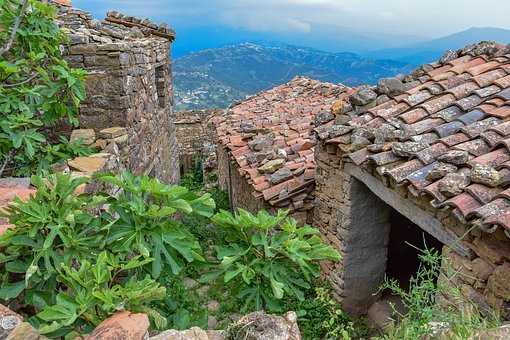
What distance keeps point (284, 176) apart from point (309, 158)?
62 centimetres

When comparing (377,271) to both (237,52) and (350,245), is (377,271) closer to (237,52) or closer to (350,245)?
(350,245)

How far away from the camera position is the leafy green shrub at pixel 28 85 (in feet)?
11.8

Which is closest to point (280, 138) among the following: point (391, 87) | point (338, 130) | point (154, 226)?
point (391, 87)

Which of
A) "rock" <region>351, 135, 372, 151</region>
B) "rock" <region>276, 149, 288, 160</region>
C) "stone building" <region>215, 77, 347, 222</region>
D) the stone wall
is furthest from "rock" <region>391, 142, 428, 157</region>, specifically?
"rock" <region>276, 149, 288, 160</region>

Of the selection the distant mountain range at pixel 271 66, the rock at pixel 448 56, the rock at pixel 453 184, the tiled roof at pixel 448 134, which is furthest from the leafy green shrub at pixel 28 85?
the distant mountain range at pixel 271 66

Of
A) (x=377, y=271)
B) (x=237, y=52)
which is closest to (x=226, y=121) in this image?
(x=377, y=271)

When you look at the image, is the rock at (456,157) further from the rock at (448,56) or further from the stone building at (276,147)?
the rock at (448,56)

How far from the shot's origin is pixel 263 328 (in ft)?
5.36

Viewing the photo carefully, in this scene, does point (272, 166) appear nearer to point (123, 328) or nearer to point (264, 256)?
point (264, 256)

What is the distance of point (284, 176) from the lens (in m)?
5.64

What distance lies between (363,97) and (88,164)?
3032 mm

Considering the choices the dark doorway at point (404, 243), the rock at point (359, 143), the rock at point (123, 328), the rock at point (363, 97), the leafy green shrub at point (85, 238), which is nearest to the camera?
the rock at point (123, 328)

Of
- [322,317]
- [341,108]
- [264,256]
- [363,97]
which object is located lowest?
[322,317]

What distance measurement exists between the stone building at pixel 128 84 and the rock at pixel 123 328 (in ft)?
11.9
